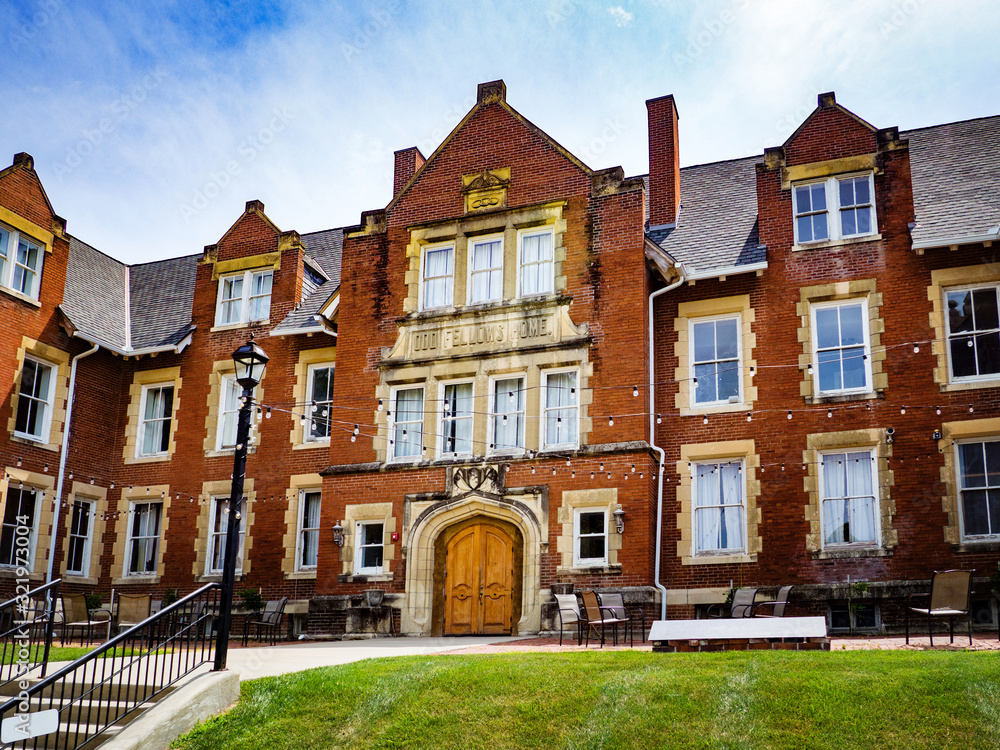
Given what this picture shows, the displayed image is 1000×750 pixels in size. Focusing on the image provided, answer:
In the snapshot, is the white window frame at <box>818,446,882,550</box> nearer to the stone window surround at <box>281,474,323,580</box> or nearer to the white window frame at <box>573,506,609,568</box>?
the white window frame at <box>573,506,609,568</box>

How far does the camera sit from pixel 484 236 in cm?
2195

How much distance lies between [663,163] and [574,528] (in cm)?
833

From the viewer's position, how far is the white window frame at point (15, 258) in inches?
891

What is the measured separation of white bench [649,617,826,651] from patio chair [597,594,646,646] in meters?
3.12

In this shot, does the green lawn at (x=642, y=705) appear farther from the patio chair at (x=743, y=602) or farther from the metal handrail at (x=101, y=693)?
the patio chair at (x=743, y=602)

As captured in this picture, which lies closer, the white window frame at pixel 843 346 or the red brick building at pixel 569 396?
the red brick building at pixel 569 396

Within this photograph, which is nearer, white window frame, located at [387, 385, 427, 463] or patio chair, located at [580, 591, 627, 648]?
patio chair, located at [580, 591, 627, 648]

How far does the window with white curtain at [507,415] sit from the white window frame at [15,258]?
10.8m

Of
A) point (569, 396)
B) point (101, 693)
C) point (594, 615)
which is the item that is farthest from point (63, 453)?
point (101, 693)

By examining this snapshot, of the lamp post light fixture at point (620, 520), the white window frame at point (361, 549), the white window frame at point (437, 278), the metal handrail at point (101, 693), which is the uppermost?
the white window frame at point (437, 278)

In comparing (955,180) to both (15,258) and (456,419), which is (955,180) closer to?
(456,419)

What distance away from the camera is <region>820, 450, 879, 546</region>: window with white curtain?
18.5 m

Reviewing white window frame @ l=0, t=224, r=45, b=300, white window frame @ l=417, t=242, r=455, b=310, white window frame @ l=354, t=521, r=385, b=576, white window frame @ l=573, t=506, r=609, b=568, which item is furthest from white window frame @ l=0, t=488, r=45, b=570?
white window frame @ l=573, t=506, r=609, b=568

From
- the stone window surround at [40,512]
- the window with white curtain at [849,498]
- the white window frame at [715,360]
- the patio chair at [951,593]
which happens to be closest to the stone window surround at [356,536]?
the white window frame at [715,360]
